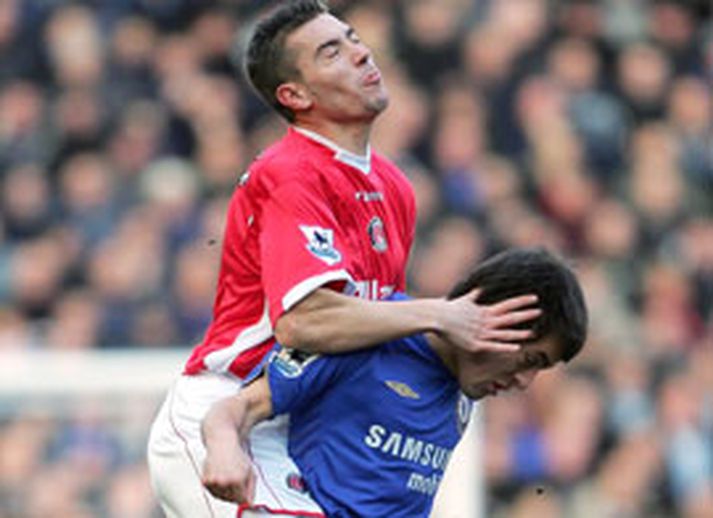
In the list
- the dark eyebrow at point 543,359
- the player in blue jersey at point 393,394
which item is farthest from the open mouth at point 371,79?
the dark eyebrow at point 543,359

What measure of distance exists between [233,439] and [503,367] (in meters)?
0.71

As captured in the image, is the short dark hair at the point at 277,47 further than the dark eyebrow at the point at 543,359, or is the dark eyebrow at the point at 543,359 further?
the short dark hair at the point at 277,47

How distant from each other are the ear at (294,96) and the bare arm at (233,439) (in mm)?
781

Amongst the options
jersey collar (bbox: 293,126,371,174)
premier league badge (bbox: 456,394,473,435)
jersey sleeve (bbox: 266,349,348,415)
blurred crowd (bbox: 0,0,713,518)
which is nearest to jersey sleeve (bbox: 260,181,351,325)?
jersey sleeve (bbox: 266,349,348,415)

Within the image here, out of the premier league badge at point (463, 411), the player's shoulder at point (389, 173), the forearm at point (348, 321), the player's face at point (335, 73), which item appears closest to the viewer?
the forearm at point (348, 321)

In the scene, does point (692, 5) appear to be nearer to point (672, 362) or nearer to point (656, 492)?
point (672, 362)

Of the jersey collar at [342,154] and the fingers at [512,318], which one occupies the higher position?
the jersey collar at [342,154]

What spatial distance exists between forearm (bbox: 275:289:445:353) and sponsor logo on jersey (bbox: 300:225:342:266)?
87 mm

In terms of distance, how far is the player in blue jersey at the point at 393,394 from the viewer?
5094mm

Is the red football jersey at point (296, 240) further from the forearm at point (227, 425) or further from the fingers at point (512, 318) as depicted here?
the fingers at point (512, 318)

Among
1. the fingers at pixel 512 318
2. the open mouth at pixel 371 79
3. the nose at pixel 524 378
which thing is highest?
the open mouth at pixel 371 79

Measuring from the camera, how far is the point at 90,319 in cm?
A: 1000

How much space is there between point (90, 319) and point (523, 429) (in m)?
2.20

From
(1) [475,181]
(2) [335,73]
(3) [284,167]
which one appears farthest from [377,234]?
(1) [475,181]
